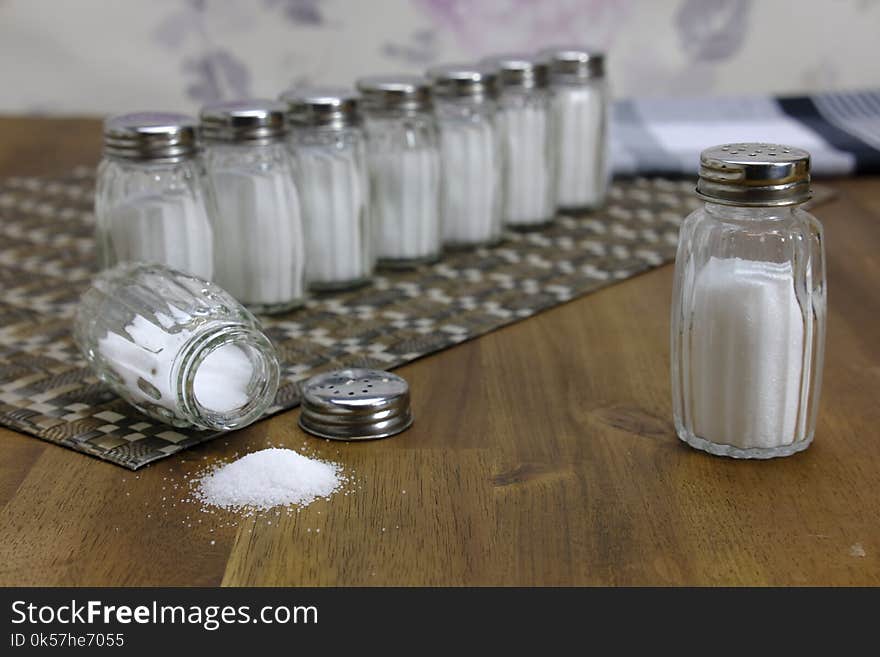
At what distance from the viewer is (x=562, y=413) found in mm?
913

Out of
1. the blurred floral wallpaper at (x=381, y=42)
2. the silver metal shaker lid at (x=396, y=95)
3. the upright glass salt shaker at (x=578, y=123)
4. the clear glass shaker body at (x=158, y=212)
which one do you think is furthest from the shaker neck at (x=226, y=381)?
the blurred floral wallpaper at (x=381, y=42)

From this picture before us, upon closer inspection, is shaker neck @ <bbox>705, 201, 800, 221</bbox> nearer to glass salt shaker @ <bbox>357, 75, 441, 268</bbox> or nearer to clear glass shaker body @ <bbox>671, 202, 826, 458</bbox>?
clear glass shaker body @ <bbox>671, 202, 826, 458</bbox>

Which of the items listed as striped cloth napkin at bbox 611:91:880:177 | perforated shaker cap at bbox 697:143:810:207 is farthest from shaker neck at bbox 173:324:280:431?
striped cloth napkin at bbox 611:91:880:177

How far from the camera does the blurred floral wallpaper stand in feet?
7.68

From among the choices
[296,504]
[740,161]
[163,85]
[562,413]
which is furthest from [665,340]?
[163,85]

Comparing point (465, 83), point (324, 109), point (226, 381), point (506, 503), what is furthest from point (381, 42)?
point (506, 503)

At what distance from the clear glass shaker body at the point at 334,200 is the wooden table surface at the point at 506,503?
0.72ft

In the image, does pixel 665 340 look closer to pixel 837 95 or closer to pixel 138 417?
pixel 138 417

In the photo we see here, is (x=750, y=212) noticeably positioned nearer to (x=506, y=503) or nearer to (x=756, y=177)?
(x=756, y=177)

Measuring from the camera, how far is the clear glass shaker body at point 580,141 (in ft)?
4.81

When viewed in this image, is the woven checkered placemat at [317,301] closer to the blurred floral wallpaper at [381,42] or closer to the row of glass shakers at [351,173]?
the row of glass shakers at [351,173]
